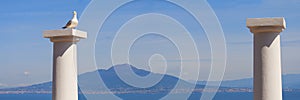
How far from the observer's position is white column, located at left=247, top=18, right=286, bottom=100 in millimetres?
9828

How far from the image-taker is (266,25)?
9.73 meters

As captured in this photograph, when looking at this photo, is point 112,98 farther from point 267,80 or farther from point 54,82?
point 267,80

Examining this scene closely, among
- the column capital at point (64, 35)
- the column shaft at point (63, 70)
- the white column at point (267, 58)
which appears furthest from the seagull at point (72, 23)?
the white column at point (267, 58)

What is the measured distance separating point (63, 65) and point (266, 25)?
510 cm

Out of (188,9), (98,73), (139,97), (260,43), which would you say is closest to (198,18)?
(188,9)

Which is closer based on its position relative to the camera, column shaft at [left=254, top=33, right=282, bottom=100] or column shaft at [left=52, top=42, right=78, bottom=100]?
column shaft at [left=254, top=33, right=282, bottom=100]

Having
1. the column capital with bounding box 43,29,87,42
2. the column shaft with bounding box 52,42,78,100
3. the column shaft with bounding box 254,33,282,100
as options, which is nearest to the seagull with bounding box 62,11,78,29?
the column capital with bounding box 43,29,87,42

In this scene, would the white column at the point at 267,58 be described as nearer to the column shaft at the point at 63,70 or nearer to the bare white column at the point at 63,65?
the bare white column at the point at 63,65

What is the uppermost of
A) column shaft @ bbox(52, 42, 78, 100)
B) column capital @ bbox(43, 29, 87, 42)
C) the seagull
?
the seagull

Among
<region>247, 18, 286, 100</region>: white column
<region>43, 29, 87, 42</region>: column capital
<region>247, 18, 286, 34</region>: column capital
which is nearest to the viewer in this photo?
<region>247, 18, 286, 34</region>: column capital

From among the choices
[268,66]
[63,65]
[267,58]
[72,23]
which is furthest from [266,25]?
[63,65]

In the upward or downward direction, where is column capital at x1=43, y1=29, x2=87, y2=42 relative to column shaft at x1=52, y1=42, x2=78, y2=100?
upward

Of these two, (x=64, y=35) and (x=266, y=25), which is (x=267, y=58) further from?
(x=64, y=35)

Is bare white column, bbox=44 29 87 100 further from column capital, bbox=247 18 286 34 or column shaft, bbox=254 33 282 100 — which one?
column shaft, bbox=254 33 282 100
